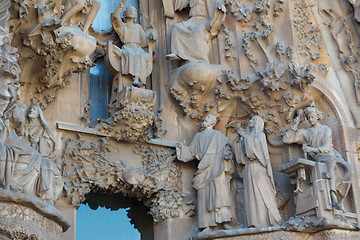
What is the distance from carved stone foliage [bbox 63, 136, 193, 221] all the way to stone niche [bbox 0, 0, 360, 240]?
2 centimetres

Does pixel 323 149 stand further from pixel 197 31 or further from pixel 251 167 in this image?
pixel 197 31

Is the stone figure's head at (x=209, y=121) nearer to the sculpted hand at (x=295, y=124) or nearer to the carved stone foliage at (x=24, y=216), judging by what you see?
the sculpted hand at (x=295, y=124)

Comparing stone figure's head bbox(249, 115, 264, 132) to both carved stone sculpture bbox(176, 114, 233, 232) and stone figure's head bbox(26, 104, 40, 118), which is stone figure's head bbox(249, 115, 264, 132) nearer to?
carved stone sculpture bbox(176, 114, 233, 232)

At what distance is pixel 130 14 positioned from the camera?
1086 centimetres

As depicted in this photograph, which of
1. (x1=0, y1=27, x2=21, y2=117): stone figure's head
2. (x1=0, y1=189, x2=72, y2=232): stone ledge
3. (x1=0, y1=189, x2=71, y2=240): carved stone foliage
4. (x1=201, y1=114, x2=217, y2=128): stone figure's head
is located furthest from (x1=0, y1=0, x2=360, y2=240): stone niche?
(x1=0, y1=27, x2=21, y2=117): stone figure's head

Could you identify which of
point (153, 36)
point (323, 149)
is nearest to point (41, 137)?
point (153, 36)

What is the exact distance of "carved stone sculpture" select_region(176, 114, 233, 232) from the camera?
10.0m

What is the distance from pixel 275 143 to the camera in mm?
10719

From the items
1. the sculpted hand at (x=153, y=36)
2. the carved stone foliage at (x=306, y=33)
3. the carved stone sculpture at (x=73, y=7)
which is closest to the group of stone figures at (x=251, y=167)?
the carved stone foliage at (x=306, y=33)

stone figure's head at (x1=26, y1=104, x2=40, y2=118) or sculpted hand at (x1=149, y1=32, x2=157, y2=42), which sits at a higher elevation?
sculpted hand at (x1=149, y1=32, x2=157, y2=42)

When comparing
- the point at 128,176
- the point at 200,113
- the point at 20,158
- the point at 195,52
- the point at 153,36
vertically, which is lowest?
the point at 20,158

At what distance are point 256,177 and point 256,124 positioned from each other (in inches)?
29.5

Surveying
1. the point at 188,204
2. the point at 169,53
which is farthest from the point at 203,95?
the point at 188,204

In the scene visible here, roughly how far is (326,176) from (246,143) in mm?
1112
